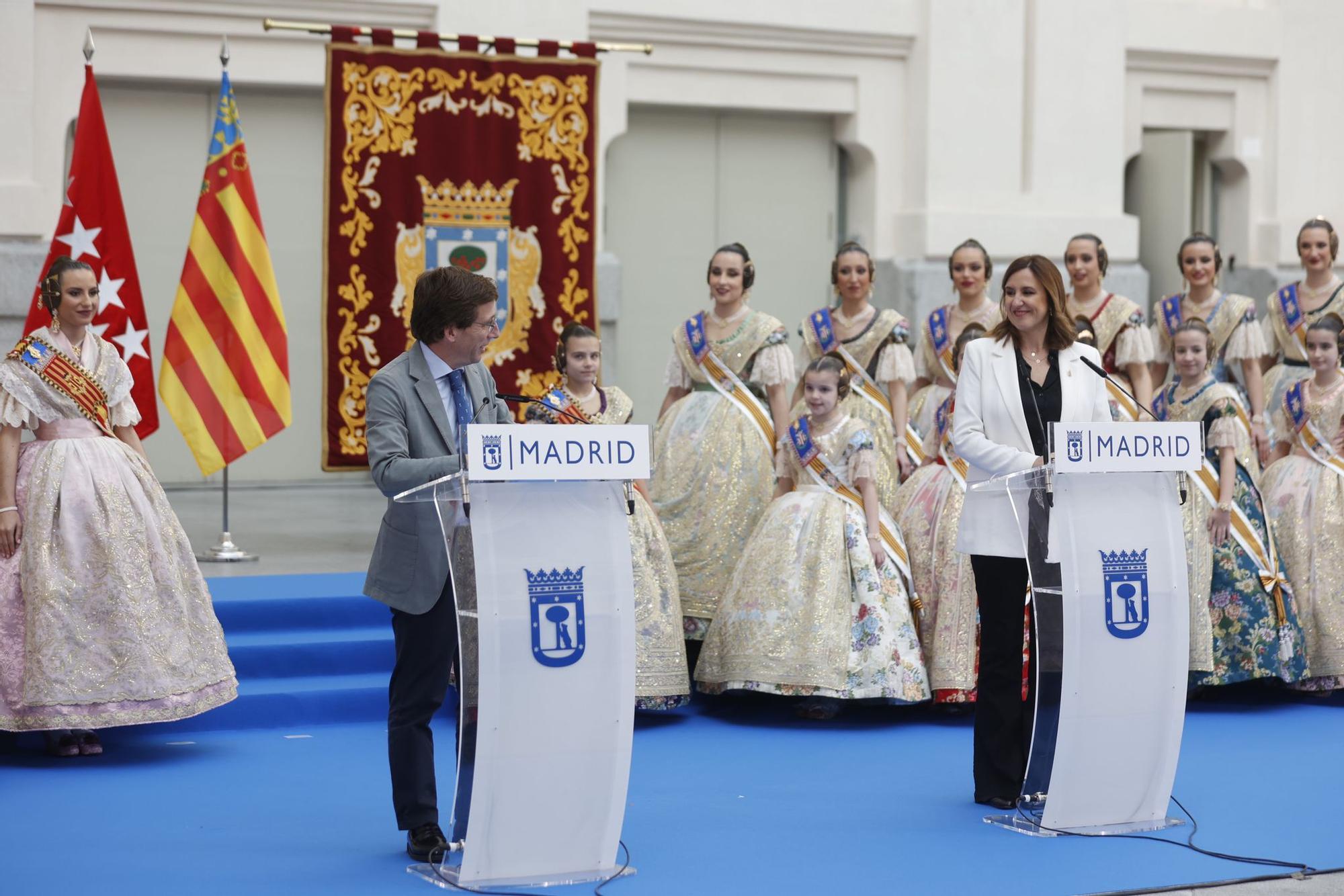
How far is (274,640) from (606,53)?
4306 mm

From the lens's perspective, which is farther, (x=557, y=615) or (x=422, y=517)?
(x=422, y=517)

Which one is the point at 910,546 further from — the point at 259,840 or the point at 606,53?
the point at 606,53

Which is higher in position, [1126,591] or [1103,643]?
[1126,591]

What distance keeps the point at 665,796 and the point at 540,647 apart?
4.00ft

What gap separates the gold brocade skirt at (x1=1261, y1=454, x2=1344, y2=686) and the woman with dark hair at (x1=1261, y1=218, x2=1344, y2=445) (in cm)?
81

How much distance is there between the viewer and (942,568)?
5922 mm

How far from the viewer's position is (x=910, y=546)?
6059 millimetres

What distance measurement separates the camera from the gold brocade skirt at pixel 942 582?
5789 millimetres

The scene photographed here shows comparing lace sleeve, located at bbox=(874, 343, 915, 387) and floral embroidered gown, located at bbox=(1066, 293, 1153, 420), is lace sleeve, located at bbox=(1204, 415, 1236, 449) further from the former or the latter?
lace sleeve, located at bbox=(874, 343, 915, 387)

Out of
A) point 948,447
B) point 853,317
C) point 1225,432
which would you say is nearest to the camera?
point 948,447

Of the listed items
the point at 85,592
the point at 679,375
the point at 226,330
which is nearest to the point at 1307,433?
the point at 679,375

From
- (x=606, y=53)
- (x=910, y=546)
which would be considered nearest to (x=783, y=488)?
(x=910, y=546)

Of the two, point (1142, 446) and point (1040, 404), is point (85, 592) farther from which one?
point (1142, 446)

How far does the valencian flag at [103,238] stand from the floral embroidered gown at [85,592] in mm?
1235
